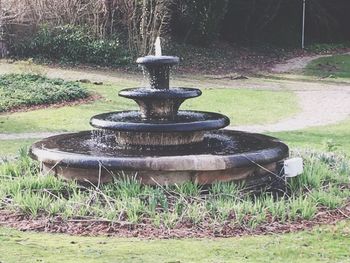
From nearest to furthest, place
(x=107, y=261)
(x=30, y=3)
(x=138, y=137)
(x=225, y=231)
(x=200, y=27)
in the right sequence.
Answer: (x=107, y=261) < (x=225, y=231) < (x=138, y=137) < (x=30, y=3) < (x=200, y=27)

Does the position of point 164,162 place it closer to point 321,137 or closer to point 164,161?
point 164,161

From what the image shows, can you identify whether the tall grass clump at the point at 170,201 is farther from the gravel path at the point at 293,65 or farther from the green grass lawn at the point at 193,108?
the gravel path at the point at 293,65

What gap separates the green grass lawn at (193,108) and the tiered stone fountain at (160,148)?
19.1 ft

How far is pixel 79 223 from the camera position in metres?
6.55

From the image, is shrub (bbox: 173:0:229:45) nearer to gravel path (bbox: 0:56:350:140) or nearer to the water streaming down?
gravel path (bbox: 0:56:350:140)

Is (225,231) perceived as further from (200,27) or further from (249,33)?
(249,33)

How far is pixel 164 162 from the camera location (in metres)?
7.30

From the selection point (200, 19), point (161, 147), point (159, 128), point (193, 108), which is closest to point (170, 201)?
point (159, 128)

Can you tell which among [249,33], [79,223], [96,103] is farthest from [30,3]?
[79,223]

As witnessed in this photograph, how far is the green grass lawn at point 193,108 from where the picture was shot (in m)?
15.4

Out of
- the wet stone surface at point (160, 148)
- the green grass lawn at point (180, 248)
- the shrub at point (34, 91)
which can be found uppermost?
the wet stone surface at point (160, 148)

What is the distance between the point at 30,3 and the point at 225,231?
21.8 meters

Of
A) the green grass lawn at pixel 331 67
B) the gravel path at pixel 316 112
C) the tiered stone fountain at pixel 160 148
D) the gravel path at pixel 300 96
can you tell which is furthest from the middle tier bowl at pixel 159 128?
the green grass lawn at pixel 331 67

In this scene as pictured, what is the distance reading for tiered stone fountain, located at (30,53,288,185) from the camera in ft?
24.3
